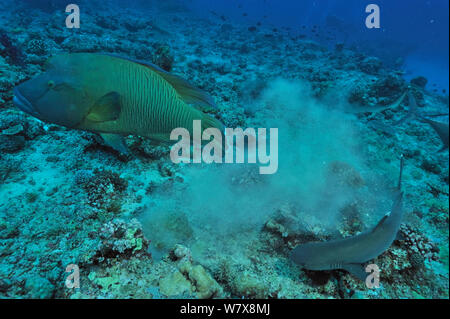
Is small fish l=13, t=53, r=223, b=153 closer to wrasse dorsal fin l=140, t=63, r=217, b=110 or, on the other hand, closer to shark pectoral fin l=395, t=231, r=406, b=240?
wrasse dorsal fin l=140, t=63, r=217, b=110

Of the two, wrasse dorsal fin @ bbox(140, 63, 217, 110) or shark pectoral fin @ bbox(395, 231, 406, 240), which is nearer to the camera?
wrasse dorsal fin @ bbox(140, 63, 217, 110)

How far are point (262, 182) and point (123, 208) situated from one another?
107 inches

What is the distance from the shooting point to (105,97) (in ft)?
5.33

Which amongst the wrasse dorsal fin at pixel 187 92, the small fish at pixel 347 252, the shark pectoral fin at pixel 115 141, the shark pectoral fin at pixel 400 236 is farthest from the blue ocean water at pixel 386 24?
the shark pectoral fin at pixel 115 141

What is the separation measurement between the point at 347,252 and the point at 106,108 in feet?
9.60

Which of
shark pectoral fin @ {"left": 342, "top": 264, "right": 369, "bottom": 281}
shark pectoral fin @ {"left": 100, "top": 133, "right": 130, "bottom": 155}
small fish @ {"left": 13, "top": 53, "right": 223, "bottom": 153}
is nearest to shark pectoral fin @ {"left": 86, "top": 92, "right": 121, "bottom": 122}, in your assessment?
small fish @ {"left": 13, "top": 53, "right": 223, "bottom": 153}

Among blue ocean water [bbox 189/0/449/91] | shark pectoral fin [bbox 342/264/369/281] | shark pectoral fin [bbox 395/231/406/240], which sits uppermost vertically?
blue ocean water [bbox 189/0/449/91]

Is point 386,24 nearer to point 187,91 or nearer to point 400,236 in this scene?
point 400,236

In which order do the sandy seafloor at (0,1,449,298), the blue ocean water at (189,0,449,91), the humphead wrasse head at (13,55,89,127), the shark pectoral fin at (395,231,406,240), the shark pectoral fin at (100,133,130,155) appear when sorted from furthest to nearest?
the blue ocean water at (189,0,449,91) → the shark pectoral fin at (395,231,406,240) → the sandy seafloor at (0,1,449,298) → the shark pectoral fin at (100,133,130,155) → the humphead wrasse head at (13,55,89,127)

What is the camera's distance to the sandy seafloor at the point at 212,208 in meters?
2.62

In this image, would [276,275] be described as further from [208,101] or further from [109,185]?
[109,185]

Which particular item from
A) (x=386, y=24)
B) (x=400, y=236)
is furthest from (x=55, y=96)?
(x=386, y=24)

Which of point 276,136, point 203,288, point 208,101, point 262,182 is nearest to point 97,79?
point 208,101

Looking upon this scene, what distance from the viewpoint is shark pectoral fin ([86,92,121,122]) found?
5.35 feet
